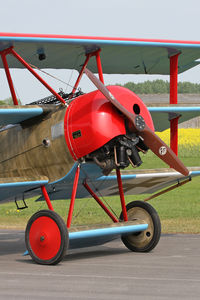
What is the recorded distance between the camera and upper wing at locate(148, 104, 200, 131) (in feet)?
35.8

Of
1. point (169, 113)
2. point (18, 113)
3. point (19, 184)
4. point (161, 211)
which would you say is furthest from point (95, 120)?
point (161, 211)

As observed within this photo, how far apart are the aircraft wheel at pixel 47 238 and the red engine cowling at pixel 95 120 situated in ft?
3.50

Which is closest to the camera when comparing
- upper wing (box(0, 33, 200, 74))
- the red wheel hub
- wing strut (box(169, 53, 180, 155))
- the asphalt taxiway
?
the asphalt taxiway

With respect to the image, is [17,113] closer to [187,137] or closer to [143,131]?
[143,131]

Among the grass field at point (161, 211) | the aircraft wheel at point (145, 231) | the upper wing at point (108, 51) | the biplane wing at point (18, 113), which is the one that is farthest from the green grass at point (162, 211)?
the biplane wing at point (18, 113)

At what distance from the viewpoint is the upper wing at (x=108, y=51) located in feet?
33.2

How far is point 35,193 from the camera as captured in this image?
434 inches

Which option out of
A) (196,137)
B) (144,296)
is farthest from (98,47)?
(196,137)

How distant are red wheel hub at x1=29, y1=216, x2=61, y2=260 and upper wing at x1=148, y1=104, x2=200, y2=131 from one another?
2.81m

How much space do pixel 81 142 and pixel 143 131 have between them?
974mm

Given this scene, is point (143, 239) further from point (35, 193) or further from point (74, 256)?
point (35, 193)

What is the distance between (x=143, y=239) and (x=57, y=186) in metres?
1.84

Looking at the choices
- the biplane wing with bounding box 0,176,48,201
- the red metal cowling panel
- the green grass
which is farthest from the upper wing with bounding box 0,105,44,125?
the green grass

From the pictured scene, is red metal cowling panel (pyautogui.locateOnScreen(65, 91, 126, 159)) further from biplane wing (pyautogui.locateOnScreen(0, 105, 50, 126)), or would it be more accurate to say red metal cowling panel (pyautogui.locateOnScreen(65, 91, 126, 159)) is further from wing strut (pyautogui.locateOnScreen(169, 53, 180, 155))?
wing strut (pyautogui.locateOnScreen(169, 53, 180, 155))
